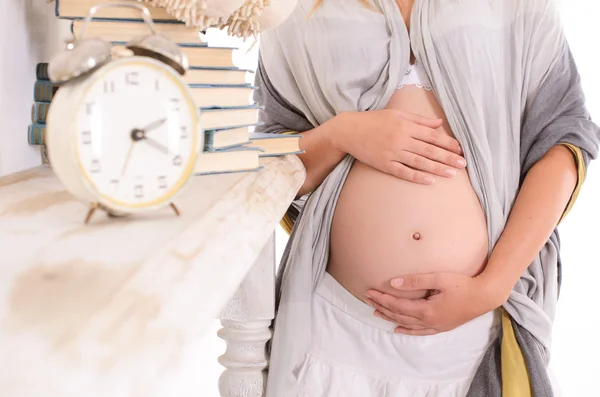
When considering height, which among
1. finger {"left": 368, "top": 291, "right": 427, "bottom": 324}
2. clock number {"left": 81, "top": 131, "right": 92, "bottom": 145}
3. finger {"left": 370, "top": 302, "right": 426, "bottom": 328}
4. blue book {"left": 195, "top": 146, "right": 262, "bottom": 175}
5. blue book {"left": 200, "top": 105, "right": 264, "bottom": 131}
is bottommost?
finger {"left": 370, "top": 302, "right": 426, "bottom": 328}

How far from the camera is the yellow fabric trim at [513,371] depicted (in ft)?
3.93

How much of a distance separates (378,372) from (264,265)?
0.32 meters

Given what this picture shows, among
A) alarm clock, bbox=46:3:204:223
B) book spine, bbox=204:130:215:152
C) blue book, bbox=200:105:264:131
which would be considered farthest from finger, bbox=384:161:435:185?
alarm clock, bbox=46:3:204:223

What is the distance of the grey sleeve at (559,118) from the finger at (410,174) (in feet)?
0.65

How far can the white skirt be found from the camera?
1.27 meters

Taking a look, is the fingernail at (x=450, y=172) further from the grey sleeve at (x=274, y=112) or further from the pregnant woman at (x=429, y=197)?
the grey sleeve at (x=274, y=112)

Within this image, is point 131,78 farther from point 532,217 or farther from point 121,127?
point 532,217

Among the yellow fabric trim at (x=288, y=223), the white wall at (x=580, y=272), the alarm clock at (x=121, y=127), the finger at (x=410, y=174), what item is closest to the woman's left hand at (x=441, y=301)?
the finger at (x=410, y=174)

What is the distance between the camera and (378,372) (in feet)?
4.21

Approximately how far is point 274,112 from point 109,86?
91 cm

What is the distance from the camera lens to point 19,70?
0.80 metres

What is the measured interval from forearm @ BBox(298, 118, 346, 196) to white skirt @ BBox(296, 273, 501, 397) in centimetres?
21

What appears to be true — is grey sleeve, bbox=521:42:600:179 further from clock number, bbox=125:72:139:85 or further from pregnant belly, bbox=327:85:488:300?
clock number, bbox=125:72:139:85

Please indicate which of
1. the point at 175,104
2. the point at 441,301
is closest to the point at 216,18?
the point at 175,104
